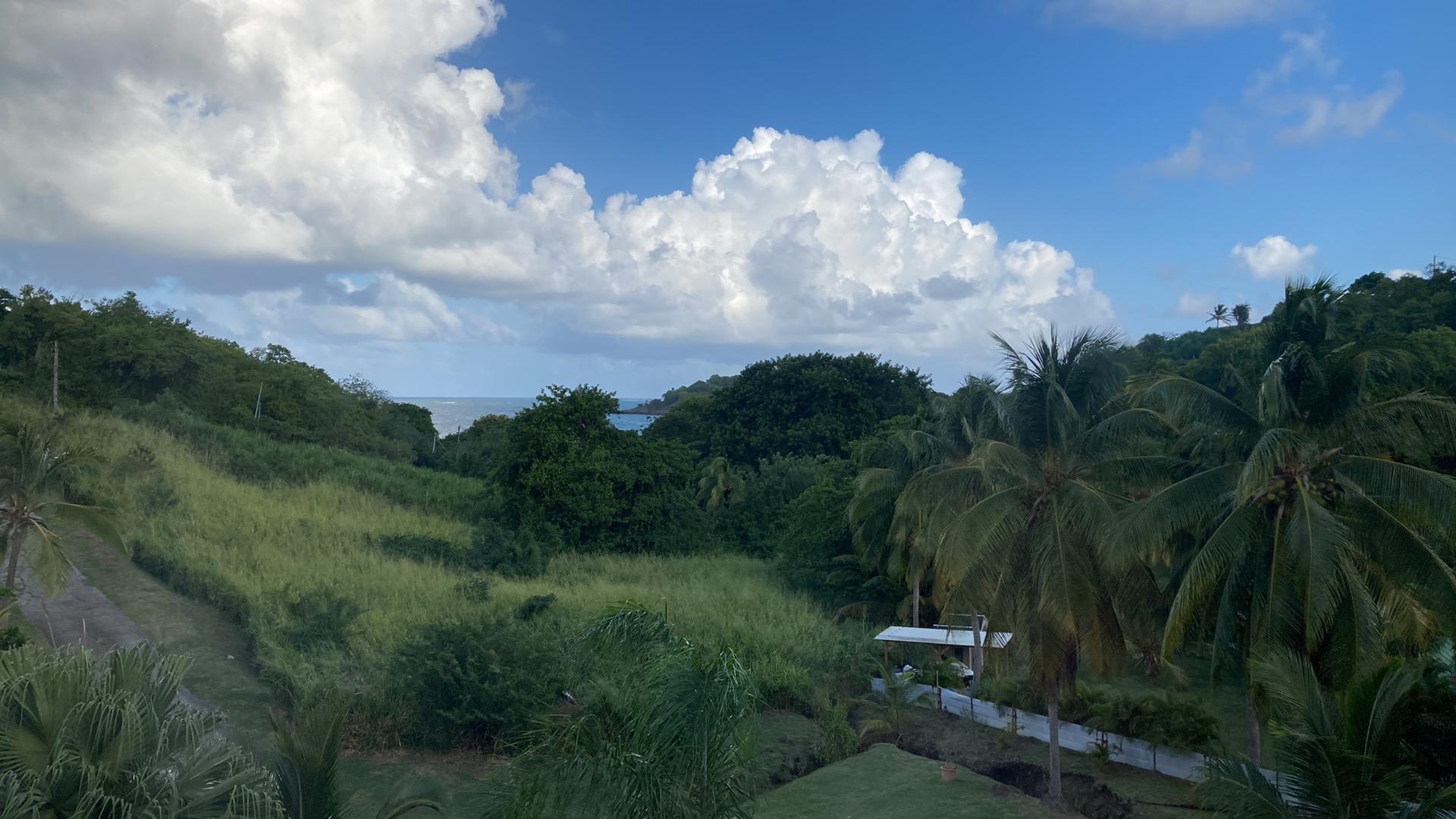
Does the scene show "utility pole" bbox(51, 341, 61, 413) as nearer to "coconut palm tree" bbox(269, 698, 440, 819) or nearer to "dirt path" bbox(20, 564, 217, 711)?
"dirt path" bbox(20, 564, 217, 711)

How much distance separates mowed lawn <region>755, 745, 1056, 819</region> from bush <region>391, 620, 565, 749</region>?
3.90m

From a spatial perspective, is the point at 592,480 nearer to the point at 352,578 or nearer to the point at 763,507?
the point at 763,507

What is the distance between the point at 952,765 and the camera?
530 inches

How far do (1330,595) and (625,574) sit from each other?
19.8 m

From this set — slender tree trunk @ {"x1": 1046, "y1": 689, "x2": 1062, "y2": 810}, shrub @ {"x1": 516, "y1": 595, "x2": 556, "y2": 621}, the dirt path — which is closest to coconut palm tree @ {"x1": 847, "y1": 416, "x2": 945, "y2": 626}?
slender tree trunk @ {"x1": 1046, "y1": 689, "x2": 1062, "y2": 810}

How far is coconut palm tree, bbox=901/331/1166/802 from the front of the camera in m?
11.6

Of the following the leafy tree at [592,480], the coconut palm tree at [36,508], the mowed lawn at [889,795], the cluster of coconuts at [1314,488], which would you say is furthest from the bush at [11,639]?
the leafy tree at [592,480]

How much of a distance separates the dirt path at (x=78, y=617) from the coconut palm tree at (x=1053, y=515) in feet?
42.0

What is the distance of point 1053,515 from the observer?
11859 mm

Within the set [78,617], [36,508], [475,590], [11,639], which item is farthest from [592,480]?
[11,639]

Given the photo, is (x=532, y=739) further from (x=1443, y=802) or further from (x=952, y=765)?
(x=1443, y=802)

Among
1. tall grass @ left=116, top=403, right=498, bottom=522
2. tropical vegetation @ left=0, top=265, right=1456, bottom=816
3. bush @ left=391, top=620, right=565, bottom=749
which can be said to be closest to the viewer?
tropical vegetation @ left=0, top=265, right=1456, bottom=816

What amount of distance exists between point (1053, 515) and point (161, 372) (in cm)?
3990

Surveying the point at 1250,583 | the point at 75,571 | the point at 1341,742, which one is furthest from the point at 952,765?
the point at 75,571
